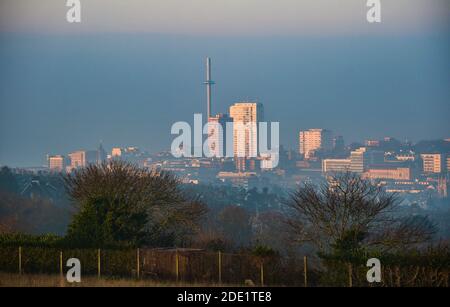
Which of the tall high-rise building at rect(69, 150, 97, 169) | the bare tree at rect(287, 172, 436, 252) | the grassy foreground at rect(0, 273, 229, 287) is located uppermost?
the tall high-rise building at rect(69, 150, 97, 169)

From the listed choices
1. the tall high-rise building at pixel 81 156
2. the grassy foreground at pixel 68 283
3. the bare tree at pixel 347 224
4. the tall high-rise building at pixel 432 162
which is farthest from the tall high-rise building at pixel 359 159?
the grassy foreground at pixel 68 283

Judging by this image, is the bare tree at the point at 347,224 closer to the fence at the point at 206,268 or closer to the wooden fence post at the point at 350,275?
the fence at the point at 206,268

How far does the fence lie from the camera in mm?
19344

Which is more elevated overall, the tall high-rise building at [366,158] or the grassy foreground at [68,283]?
the tall high-rise building at [366,158]

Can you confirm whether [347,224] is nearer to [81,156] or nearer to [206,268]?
[206,268]

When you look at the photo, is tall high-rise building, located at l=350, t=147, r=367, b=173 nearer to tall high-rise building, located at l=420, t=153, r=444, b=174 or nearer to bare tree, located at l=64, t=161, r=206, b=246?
tall high-rise building, located at l=420, t=153, r=444, b=174

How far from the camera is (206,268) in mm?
22297

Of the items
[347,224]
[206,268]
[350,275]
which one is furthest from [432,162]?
[350,275]

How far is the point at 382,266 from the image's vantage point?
1975cm

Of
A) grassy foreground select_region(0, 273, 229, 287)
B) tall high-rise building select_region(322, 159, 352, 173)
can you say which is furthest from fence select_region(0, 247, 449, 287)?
tall high-rise building select_region(322, 159, 352, 173)

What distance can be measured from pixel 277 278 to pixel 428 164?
172214 millimetres

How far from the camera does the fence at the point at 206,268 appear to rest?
762 inches
